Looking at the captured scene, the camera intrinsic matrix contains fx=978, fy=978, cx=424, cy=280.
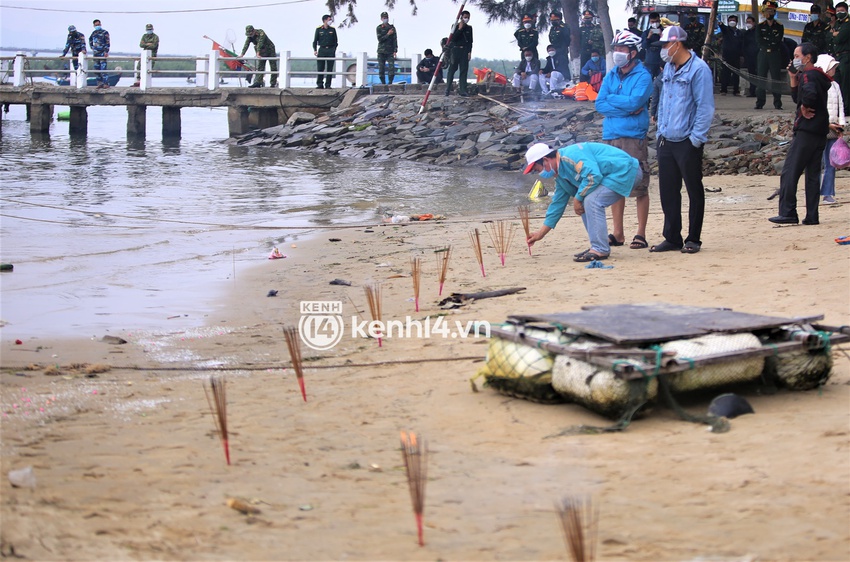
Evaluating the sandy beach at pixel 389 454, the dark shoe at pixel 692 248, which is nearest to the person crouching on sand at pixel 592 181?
the dark shoe at pixel 692 248

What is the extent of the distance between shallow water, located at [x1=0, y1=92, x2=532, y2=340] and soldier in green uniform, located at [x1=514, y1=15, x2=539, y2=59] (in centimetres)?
542

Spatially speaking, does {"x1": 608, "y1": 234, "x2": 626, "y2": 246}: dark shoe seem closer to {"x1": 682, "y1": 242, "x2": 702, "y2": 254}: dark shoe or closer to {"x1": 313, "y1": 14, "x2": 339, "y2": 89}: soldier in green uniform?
{"x1": 682, "y1": 242, "x2": 702, "y2": 254}: dark shoe

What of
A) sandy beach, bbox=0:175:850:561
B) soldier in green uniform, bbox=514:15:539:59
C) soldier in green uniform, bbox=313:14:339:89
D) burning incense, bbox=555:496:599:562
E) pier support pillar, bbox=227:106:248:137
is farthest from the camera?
pier support pillar, bbox=227:106:248:137

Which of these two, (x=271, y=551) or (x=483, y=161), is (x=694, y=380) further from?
(x=483, y=161)

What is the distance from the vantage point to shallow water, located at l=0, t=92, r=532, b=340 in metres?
7.95

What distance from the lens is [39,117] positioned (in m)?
32.6

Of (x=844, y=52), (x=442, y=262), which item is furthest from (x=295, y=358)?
(x=844, y=52)

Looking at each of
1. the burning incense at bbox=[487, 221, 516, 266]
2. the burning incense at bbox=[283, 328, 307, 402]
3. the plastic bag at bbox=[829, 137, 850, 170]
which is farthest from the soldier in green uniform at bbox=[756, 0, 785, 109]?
the burning incense at bbox=[283, 328, 307, 402]

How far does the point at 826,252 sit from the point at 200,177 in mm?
14411

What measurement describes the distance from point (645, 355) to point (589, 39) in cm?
2218

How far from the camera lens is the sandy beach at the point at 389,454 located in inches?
129

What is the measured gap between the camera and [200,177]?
778 inches

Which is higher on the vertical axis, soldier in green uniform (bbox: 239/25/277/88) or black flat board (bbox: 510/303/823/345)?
soldier in green uniform (bbox: 239/25/277/88)

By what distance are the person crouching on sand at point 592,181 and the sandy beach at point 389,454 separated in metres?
0.95
